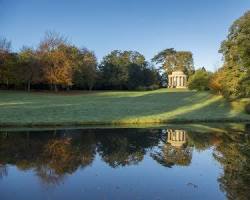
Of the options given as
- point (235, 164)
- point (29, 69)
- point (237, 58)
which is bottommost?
point (235, 164)

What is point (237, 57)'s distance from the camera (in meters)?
39.2

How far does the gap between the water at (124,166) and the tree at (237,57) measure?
19.5m

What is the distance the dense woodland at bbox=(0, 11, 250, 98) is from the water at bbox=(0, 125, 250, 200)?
2084 cm

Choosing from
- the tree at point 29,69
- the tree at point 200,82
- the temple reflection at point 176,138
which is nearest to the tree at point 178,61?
the tree at point 200,82

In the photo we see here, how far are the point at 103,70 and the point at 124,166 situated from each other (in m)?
79.8

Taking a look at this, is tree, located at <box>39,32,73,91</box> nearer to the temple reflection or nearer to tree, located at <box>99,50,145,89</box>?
tree, located at <box>99,50,145,89</box>

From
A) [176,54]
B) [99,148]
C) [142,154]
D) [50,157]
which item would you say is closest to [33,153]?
[50,157]

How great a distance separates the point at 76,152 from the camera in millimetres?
14047

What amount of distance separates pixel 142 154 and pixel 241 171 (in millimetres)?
4072

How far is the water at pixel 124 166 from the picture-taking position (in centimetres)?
871

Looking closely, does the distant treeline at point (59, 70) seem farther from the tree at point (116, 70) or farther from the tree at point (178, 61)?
the tree at point (178, 61)

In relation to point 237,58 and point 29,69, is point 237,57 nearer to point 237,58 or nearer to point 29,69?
point 237,58

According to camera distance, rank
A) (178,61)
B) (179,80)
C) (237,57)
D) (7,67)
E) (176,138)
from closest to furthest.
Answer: (176,138)
(237,57)
(7,67)
(179,80)
(178,61)

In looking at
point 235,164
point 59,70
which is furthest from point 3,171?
point 59,70
